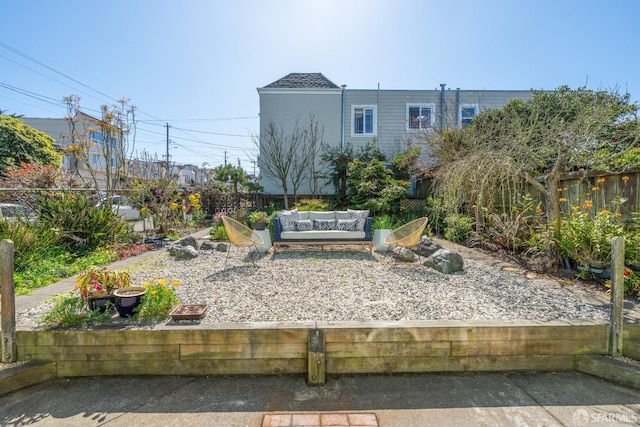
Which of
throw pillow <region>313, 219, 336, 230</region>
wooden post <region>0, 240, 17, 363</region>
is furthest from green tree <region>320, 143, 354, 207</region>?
wooden post <region>0, 240, 17, 363</region>

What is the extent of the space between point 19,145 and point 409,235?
52.9 feet

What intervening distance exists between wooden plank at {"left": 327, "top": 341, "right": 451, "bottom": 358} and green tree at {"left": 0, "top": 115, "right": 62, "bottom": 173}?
15.1 m

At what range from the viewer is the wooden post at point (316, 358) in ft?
8.30

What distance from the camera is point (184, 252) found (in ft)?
20.2

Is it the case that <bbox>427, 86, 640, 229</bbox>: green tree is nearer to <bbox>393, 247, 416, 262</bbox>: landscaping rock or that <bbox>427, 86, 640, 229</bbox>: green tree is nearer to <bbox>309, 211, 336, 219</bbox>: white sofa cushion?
<bbox>393, 247, 416, 262</bbox>: landscaping rock

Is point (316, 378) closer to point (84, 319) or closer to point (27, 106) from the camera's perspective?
point (84, 319)

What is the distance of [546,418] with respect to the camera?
2.13m

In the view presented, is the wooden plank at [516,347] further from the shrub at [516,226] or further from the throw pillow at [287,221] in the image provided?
the throw pillow at [287,221]

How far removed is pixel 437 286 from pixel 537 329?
5.43 ft

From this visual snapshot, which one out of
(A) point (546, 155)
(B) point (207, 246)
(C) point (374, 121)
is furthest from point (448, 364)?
(C) point (374, 121)

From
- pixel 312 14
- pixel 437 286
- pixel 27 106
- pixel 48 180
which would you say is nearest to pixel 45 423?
pixel 437 286

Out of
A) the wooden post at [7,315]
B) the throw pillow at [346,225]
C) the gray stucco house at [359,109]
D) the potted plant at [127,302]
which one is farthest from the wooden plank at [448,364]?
the gray stucco house at [359,109]

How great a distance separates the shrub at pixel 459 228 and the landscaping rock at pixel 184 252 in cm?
621

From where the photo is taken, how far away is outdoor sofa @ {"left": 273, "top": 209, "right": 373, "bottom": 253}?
21.9 ft
